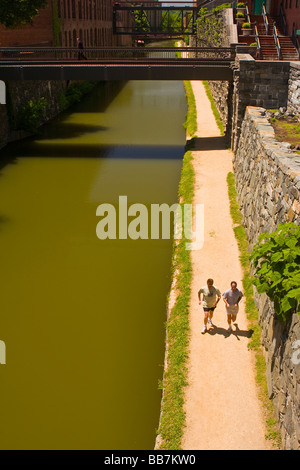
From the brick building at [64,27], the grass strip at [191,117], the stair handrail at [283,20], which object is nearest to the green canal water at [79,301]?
the grass strip at [191,117]

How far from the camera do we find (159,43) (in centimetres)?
12281

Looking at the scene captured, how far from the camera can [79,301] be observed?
1277 centimetres

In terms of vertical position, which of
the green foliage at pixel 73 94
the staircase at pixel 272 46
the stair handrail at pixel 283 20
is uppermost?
the stair handrail at pixel 283 20

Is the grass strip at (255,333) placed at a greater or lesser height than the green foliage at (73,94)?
lesser

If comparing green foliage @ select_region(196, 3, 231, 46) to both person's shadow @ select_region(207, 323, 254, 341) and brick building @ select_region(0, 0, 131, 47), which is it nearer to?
brick building @ select_region(0, 0, 131, 47)

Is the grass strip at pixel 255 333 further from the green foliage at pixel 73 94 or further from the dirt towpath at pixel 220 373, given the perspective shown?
the green foliage at pixel 73 94

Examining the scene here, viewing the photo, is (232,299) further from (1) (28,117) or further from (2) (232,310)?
(1) (28,117)

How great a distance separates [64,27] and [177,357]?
39.6m

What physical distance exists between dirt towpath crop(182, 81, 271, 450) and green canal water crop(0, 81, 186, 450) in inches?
35.9

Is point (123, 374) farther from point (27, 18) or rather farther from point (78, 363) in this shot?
point (27, 18)

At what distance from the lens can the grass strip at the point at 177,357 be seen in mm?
8320

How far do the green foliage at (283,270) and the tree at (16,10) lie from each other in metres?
22.2

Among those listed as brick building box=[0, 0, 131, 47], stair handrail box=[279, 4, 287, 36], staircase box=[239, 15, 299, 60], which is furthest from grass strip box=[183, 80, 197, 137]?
brick building box=[0, 0, 131, 47]

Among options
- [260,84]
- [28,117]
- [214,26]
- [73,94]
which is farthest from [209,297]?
[73,94]
